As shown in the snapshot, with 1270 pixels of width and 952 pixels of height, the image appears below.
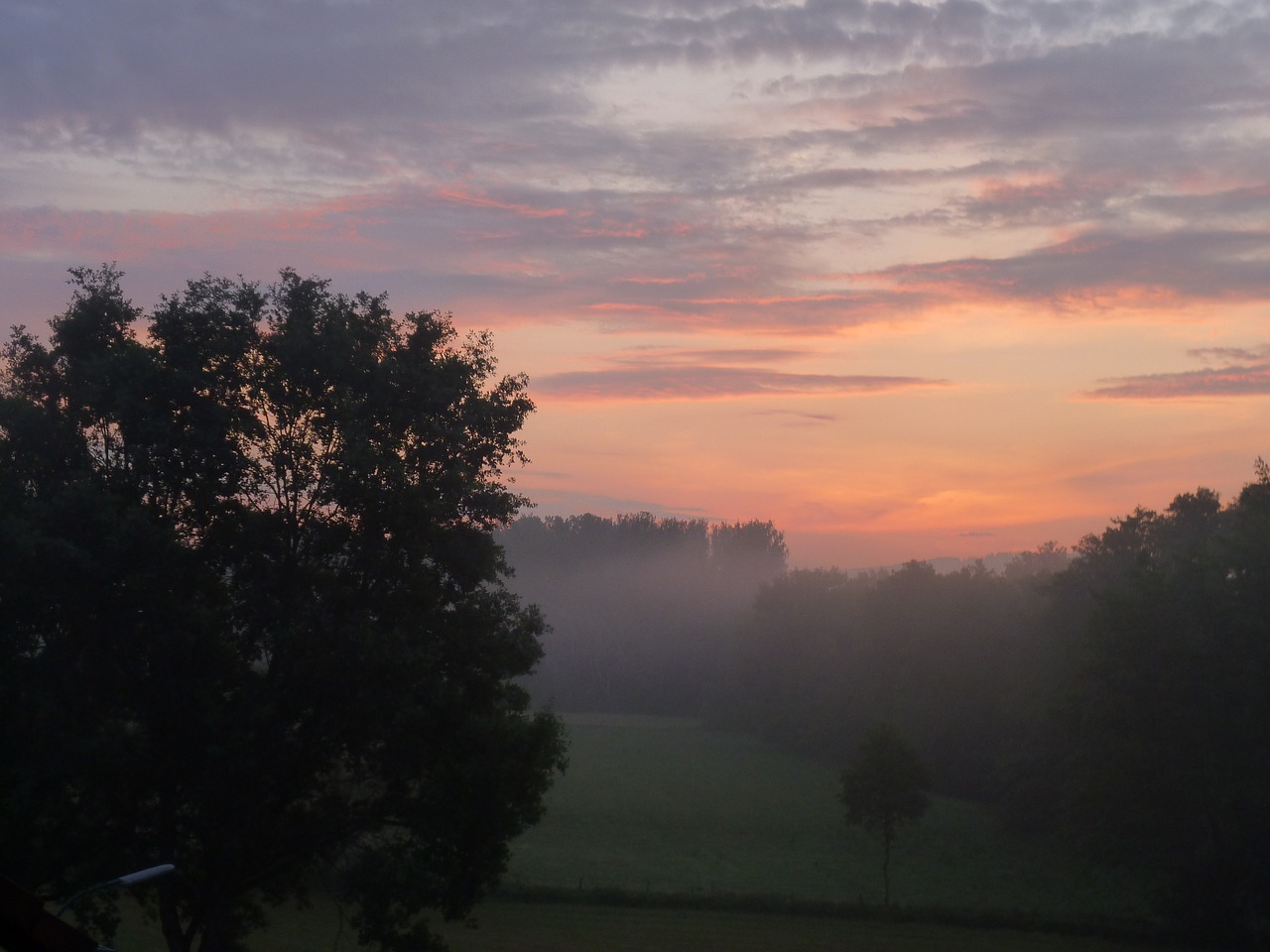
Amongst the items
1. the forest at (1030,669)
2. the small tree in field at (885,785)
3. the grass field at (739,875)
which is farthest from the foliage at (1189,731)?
the small tree in field at (885,785)

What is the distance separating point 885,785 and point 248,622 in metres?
30.8

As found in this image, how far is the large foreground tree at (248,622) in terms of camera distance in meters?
15.4

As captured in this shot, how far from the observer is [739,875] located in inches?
1615

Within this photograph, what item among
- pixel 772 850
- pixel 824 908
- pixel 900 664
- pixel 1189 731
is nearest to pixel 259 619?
pixel 824 908

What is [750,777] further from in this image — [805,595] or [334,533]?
[334,533]

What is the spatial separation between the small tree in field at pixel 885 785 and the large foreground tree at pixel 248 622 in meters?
27.4

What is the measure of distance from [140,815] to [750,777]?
186 feet

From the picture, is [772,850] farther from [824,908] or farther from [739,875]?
[824,908]

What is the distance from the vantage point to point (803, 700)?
284ft

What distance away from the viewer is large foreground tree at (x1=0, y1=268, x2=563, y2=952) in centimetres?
1540

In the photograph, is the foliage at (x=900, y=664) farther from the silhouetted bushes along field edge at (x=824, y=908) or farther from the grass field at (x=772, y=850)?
the silhouetted bushes along field edge at (x=824, y=908)

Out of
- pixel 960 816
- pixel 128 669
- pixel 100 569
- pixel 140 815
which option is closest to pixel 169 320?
pixel 100 569

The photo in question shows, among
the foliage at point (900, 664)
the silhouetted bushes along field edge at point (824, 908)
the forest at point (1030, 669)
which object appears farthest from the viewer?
the foliage at point (900, 664)

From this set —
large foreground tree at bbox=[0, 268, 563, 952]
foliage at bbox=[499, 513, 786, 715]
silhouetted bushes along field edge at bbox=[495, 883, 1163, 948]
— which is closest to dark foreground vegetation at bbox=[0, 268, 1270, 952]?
large foreground tree at bbox=[0, 268, 563, 952]
